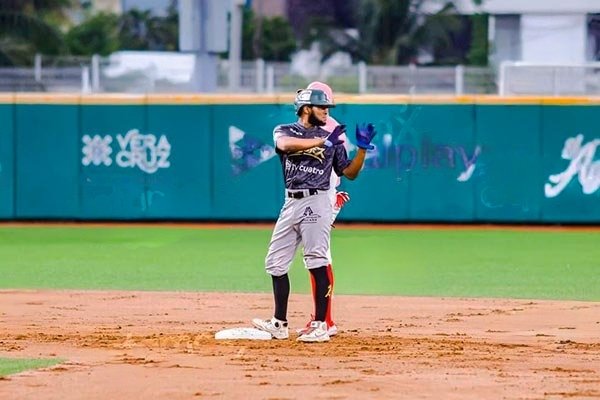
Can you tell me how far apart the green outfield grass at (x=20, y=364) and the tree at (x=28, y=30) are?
30836mm

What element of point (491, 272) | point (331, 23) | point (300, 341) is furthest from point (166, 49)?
point (300, 341)

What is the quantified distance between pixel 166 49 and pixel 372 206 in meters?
26.8

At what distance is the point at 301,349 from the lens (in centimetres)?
969

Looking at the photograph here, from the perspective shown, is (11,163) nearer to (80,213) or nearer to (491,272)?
(80,213)

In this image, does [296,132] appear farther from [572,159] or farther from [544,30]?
[544,30]

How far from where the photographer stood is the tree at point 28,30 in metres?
39.3

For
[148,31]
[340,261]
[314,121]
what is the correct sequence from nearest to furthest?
1. [314,121]
2. [340,261]
3. [148,31]

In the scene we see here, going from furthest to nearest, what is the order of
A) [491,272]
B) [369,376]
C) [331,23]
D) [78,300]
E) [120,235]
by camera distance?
[331,23]
[120,235]
[491,272]
[78,300]
[369,376]

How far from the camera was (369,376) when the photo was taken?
8.42 meters

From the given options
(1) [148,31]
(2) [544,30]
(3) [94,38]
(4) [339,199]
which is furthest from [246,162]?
(1) [148,31]

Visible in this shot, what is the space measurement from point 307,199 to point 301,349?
3.39ft

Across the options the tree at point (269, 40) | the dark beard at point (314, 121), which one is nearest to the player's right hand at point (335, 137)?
the dark beard at point (314, 121)

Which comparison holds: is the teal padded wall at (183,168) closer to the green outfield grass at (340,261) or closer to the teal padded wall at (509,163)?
the green outfield grass at (340,261)

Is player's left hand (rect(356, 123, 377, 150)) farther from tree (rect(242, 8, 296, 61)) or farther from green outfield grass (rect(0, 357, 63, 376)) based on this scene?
tree (rect(242, 8, 296, 61))
